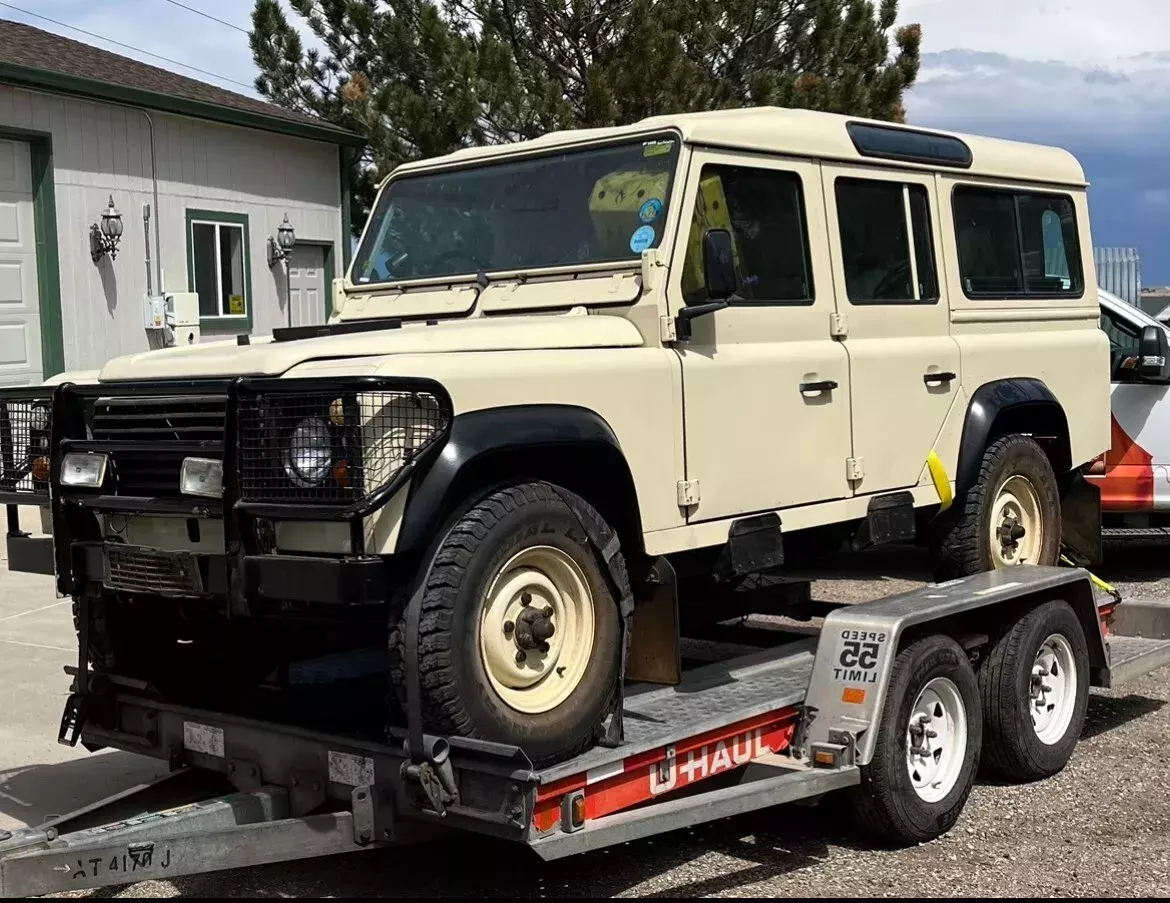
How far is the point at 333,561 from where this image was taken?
3.80 m

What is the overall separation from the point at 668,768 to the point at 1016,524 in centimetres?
287

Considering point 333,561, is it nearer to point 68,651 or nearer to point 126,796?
point 126,796

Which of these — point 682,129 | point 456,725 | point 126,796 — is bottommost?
point 126,796

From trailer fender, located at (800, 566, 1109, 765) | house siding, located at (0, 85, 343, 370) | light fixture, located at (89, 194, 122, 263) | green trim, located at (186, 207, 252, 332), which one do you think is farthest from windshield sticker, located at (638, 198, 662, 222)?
green trim, located at (186, 207, 252, 332)

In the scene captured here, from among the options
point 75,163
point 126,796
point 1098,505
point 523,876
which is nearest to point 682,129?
point 523,876

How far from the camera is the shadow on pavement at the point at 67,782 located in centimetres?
566

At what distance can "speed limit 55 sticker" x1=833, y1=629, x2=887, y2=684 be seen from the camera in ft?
16.2

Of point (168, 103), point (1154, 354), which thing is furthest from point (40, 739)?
point (168, 103)

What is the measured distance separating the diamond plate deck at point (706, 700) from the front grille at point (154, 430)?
1.42m

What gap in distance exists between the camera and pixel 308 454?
3910 mm

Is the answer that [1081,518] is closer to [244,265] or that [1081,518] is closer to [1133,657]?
[1133,657]

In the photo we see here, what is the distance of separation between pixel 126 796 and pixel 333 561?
1616 mm

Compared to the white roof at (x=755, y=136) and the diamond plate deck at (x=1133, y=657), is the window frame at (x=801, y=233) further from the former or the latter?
the diamond plate deck at (x=1133, y=657)

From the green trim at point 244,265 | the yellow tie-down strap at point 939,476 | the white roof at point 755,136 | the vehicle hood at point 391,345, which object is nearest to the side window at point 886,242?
the white roof at point 755,136
